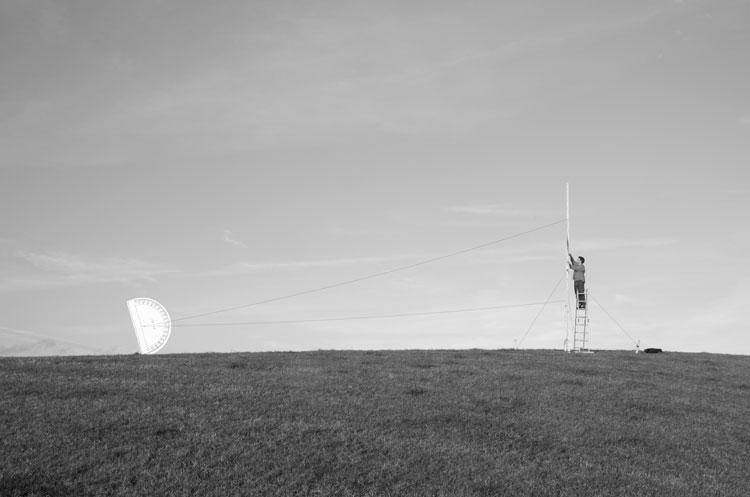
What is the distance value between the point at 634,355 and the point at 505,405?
21.5 meters

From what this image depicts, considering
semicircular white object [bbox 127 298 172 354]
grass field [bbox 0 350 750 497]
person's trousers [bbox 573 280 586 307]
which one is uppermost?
person's trousers [bbox 573 280 586 307]

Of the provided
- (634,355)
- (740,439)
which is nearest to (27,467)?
(740,439)

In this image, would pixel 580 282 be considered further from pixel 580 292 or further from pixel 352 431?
pixel 352 431

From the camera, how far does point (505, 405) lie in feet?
76.3

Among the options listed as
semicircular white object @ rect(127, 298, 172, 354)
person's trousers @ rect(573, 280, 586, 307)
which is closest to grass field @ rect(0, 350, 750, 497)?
semicircular white object @ rect(127, 298, 172, 354)

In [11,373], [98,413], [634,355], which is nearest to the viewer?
[98,413]

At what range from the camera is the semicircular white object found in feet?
114

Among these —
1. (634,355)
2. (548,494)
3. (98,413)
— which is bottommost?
(548,494)

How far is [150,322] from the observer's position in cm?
3509

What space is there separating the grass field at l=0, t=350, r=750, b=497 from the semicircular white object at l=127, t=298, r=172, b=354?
4.97 m

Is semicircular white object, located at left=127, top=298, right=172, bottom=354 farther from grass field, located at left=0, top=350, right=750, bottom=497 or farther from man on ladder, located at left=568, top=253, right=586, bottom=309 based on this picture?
man on ladder, located at left=568, top=253, right=586, bottom=309

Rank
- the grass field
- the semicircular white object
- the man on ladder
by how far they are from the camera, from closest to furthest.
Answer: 1. the grass field
2. the semicircular white object
3. the man on ladder

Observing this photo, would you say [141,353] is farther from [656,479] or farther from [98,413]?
[656,479]

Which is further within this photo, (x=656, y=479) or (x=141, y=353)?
(x=141, y=353)
